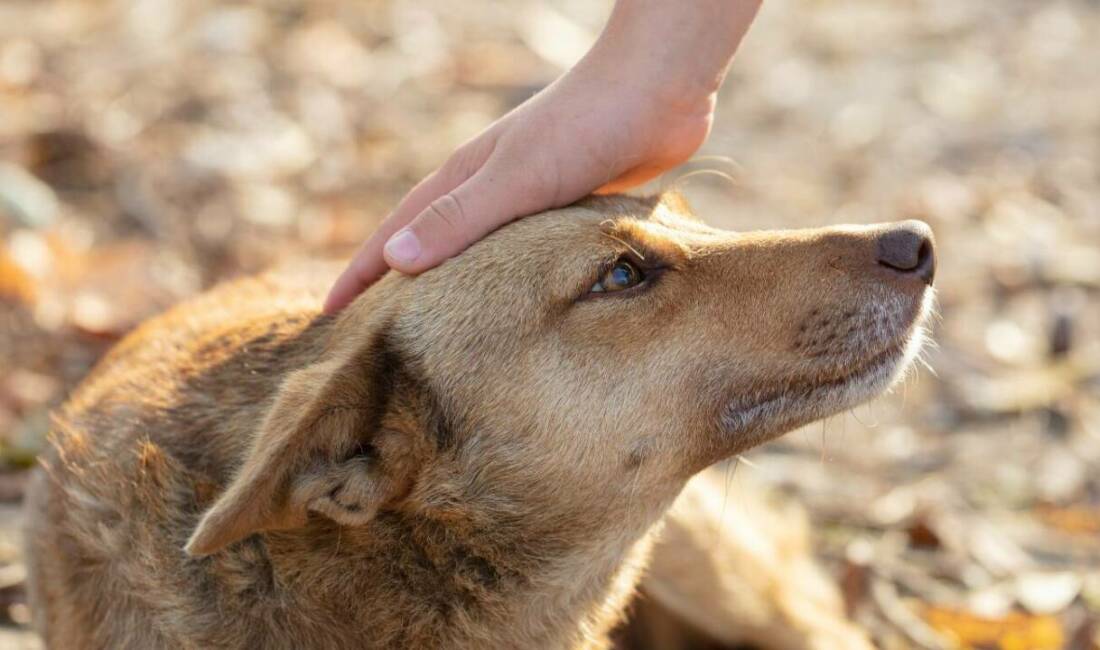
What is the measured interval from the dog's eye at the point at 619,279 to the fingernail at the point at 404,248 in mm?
469

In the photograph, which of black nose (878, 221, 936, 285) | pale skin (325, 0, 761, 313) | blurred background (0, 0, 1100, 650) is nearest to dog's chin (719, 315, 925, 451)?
black nose (878, 221, 936, 285)

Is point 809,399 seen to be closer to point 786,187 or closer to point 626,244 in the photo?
point 626,244

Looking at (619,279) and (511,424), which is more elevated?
(619,279)

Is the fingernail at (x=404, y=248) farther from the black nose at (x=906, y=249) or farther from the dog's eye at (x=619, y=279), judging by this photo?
the black nose at (x=906, y=249)

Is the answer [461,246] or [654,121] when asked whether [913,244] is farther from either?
[461,246]

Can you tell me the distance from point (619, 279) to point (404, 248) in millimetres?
562

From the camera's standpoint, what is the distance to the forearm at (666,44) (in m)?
3.83

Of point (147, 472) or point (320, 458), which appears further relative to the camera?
point (147, 472)

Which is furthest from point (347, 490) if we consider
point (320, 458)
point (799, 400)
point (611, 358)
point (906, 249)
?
point (906, 249)

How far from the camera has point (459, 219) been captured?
356cm

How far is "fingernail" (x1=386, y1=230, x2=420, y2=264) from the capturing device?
3537 millimetres

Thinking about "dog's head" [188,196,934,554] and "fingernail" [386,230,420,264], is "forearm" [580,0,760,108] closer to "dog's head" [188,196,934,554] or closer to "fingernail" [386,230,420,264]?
"dog's head" [188,196,934,554]

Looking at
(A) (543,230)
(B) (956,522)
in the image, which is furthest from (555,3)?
(A) (543,230)

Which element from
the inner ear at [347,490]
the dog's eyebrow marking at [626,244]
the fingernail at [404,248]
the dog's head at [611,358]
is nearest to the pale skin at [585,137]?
the fingernail at [404,248]
